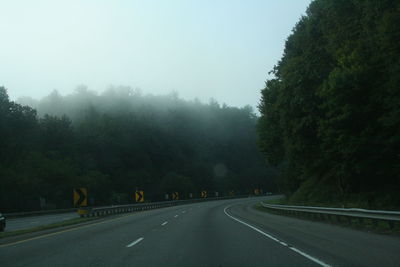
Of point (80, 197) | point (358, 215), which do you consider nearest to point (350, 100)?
point (358, 215)

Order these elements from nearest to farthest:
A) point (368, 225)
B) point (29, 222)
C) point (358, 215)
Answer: point (358, 215) < point (368, 225) < point (29, 222)

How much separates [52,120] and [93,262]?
321 feet

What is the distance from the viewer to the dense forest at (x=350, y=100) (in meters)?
28.3

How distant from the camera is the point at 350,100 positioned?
30516mm

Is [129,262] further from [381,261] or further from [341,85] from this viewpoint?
[341,85]

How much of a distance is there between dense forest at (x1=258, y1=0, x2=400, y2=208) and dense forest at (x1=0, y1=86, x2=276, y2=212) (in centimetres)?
2272

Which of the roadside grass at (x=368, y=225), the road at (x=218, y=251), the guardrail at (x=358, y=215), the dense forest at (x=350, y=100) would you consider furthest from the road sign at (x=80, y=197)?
the dense forest at (x=350, y=100)

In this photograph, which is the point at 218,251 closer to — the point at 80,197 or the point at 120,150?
the point at 80,197

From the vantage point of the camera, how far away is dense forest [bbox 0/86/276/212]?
78.1m

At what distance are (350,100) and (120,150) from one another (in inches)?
3650

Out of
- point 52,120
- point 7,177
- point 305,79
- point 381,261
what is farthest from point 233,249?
point 52,120

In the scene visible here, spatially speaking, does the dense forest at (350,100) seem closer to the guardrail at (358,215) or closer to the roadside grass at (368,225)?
the guardrail at (358,215)

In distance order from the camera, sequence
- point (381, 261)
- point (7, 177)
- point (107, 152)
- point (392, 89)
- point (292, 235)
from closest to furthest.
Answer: point (381, 261), point (292, 235), point (392, 89), point (7, 177), point (107, 152)

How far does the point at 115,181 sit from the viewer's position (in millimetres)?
110250
